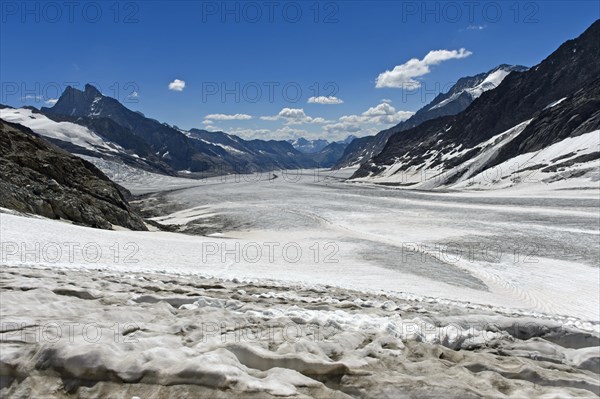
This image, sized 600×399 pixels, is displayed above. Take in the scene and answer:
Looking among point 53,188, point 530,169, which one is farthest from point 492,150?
point 53,188

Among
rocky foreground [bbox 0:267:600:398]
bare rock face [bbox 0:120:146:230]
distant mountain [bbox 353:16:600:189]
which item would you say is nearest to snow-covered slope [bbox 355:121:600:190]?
distant mountain [bbox 353:16:600:189]

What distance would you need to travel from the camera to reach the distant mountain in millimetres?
84312

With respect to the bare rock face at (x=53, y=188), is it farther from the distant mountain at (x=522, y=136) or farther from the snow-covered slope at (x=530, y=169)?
the distant mountain at (x=522, y=136)

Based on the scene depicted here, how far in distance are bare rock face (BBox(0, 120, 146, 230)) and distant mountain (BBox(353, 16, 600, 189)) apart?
71305mm

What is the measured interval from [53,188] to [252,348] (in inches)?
1117

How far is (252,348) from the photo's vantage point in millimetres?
6684

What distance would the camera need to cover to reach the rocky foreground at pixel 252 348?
A: 18.4 ft

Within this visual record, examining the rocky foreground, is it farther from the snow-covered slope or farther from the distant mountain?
the distant mountain

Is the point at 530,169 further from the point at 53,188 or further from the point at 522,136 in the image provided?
the point at 53,188

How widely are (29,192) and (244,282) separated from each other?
69.3 ft

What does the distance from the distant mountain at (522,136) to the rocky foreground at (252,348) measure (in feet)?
234

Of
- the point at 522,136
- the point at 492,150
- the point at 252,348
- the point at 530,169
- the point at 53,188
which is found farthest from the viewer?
the point at 492,150

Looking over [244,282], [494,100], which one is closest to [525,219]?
[244,282]

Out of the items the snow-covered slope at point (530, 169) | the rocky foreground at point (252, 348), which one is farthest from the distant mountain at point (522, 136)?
the rocky foreground at point (252, 348)
